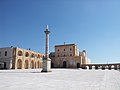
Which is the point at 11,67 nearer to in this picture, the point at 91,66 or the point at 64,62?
the point at 64,62

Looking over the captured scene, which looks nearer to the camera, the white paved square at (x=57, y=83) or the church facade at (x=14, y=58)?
the white paved square at (x=57, y=83)

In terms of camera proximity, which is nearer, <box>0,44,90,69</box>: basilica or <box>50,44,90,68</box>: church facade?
<box>0,44,90,69</box>: basilica

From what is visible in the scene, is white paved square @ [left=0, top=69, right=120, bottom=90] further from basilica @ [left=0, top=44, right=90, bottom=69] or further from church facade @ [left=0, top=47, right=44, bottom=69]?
basilica @ [left=0, top=44, right=90, bottom=69]

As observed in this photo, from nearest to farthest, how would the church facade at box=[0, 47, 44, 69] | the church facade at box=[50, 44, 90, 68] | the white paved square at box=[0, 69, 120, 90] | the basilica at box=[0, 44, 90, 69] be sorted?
the white paved square at box=[0, 69, 120, 90]
the church facade at box=[0, 47, 44, 69]
the basilica at box=[0, 44, 90, 69]
the church facade at box=[50, 44, 90, 68]

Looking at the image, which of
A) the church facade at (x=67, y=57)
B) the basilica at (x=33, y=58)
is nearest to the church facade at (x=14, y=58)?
the basilica at (x=33, y=58)

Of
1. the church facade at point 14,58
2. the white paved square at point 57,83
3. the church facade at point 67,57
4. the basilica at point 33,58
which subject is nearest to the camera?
the white paved square at point 57,83

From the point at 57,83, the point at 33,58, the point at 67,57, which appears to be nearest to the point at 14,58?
the point at 33,58

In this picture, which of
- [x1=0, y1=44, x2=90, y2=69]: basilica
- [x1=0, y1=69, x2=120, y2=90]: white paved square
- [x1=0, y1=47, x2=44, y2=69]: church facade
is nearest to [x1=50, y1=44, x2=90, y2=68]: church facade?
[x1=0, y1=44, x2=90, y2=69]: basilica

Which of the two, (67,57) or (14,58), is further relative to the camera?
(67,57)

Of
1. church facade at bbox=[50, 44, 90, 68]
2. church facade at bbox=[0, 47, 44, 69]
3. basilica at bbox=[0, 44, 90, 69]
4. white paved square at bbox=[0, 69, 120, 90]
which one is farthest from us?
church facade at bbox=[50, 44, 90, 68]

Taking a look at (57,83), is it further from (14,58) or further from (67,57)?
(67,57)

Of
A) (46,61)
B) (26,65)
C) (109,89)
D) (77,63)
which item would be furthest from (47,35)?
(77,63)

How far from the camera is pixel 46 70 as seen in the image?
23.4 metres

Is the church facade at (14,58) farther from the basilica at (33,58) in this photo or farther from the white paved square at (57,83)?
the white paved square at (57,83)
